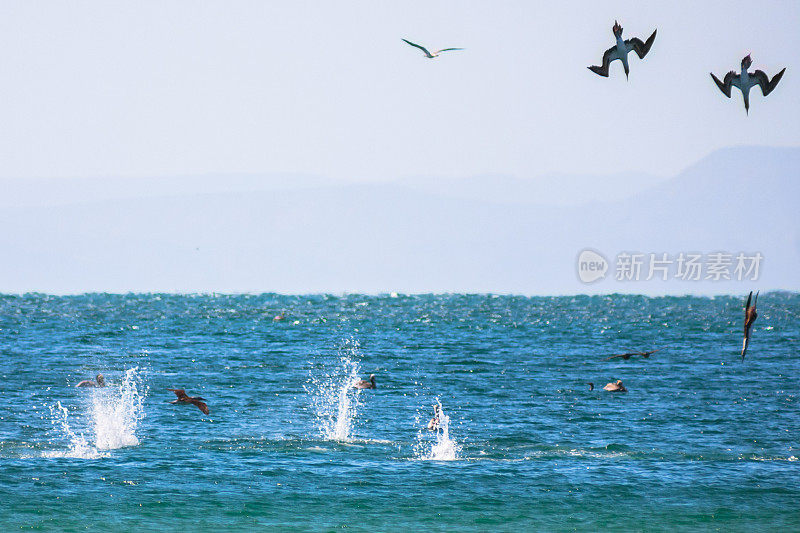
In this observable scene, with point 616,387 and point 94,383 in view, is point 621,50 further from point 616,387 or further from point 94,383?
point 94,383

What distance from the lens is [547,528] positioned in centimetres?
2308

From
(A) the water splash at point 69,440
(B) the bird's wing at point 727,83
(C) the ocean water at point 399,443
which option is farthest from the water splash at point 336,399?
(B) the bird's wing at point 727,83

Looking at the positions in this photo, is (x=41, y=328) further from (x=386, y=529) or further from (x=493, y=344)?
(x=386, y=529)

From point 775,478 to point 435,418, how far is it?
11.1 metres

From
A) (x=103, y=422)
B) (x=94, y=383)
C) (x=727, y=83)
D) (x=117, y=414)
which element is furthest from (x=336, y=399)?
(x=727, y=83)

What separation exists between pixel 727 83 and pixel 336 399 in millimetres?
27539

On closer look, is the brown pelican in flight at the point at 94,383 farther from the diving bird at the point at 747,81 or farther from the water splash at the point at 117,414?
the diving bird at the point at 747,81

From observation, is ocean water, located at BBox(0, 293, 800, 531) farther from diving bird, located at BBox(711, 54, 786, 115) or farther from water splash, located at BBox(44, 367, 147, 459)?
diving bird, located at BBox(711, 54, 786, 115)

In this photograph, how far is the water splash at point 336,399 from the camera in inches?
1374

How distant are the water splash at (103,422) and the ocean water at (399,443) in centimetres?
12

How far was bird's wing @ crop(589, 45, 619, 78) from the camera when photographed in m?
18.7

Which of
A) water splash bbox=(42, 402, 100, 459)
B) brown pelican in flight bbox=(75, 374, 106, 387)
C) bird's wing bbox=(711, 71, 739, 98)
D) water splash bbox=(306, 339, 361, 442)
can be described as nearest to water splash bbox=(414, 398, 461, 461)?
water splash bbox=(306, 339, 361, 442)

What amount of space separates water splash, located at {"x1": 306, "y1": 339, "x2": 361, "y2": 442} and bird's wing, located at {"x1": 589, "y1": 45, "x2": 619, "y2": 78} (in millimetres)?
17307

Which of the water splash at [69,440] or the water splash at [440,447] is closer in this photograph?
the water splash at [69,440]
